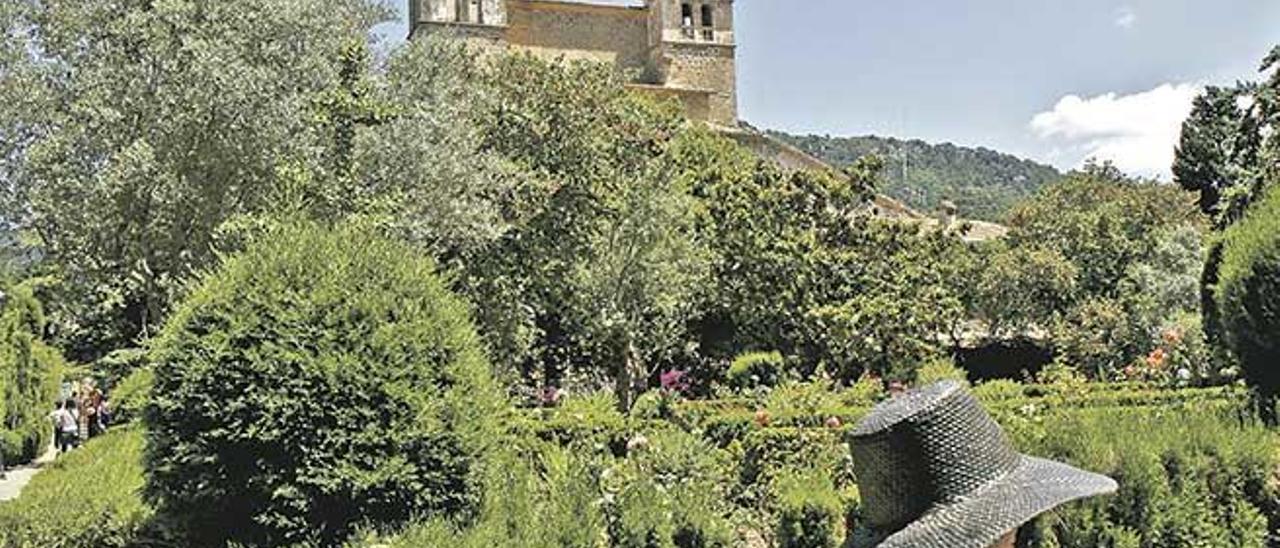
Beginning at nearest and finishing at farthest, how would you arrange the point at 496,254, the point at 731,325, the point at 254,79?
the point at 254,79, the point at 496,254, the point at 731,325

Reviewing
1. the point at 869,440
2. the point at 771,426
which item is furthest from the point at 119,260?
the point at 869,440

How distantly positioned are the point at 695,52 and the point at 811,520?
46129mm

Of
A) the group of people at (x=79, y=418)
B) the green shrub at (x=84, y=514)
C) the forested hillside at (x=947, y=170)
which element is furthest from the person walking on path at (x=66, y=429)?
the forested hillside at (x=947, y=170)

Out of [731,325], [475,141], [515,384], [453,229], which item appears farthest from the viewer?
[731,325]

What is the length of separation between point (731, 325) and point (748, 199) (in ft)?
11.1

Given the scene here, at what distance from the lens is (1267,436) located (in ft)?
24.7

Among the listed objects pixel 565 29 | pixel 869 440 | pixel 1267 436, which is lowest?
pixel 1267 436

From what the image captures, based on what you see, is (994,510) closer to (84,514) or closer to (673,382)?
(84,514)

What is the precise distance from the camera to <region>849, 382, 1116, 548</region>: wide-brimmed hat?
7.89 feet

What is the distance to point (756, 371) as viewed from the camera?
74.1 ft

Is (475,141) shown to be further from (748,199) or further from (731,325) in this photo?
(731,325)

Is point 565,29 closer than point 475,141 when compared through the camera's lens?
No

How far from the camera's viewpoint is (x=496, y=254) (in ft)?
78.3

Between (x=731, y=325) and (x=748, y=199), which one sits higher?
(x=748, y=199)
